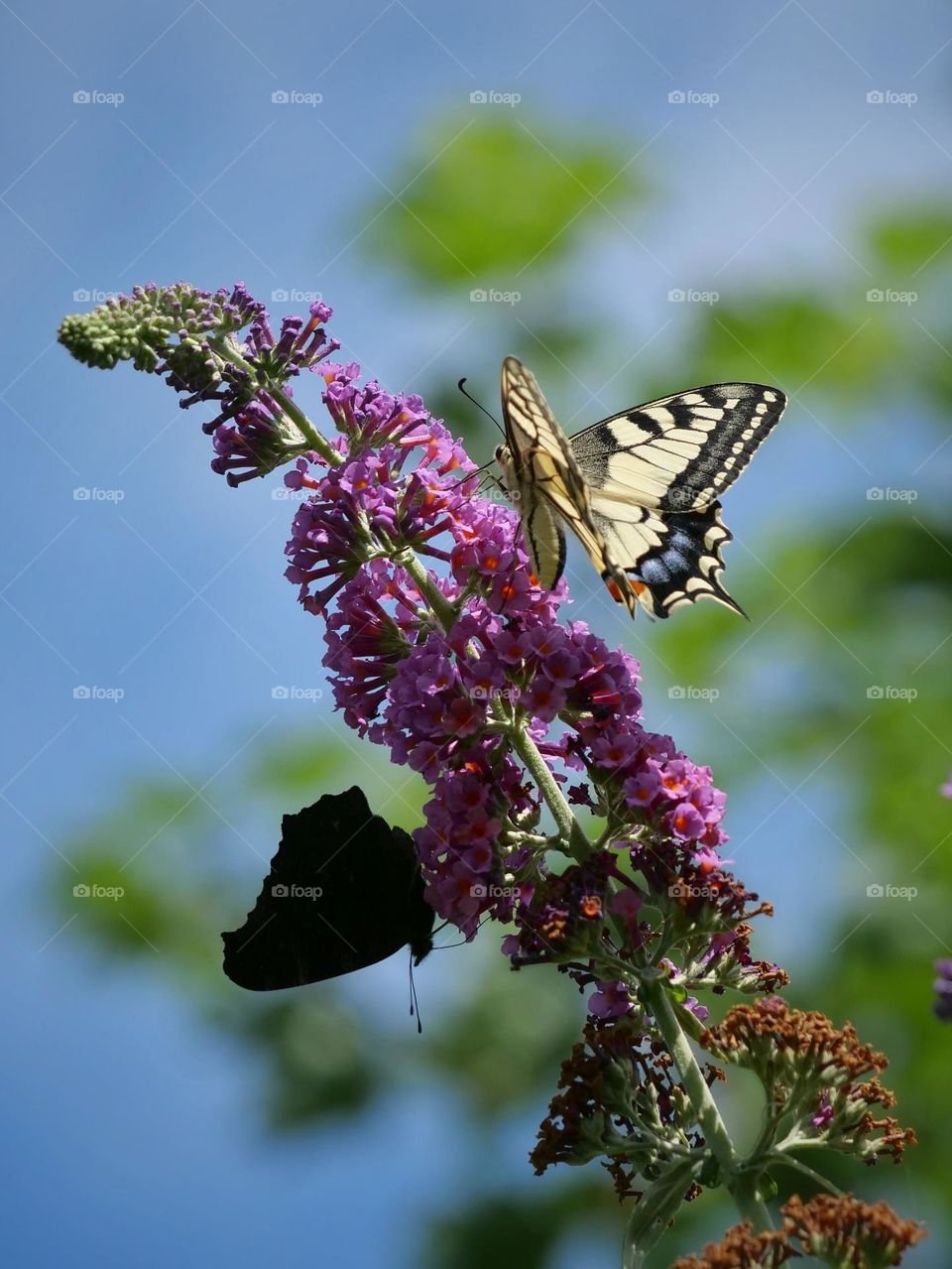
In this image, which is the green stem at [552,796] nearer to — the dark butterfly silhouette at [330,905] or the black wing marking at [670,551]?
the dark butterfly silhouette at [330,905]

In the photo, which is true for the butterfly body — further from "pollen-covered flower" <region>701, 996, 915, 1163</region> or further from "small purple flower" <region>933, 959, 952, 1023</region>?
→ "small purple flower" <region>933, 959, 952, 1023</region>

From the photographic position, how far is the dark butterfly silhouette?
3283mm

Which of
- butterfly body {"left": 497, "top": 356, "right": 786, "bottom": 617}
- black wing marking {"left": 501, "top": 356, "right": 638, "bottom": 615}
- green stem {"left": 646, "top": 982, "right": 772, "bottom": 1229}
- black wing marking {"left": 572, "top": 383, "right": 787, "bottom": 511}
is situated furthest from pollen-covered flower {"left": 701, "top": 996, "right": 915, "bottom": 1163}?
black wing marking {"left": 572, "top": 383, "right": 787, "bottom": 511}

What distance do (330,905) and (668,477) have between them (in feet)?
5.30

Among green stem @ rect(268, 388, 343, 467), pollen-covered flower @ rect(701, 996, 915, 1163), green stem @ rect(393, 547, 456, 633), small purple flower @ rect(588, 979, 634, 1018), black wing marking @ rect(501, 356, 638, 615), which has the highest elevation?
black wing marking @ rect(501, 356, 638, 615)

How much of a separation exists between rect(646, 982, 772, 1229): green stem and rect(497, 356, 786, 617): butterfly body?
1.09m

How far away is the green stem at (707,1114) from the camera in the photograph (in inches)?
89.9

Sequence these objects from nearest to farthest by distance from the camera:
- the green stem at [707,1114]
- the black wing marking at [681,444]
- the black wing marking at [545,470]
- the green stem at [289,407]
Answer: the green stem at [707,1114] → the black wing marking at [545,470] → the green stem at [289,407] → the black wing marking at [681,444]

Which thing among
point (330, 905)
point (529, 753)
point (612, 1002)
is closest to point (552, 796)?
point (529, 753)

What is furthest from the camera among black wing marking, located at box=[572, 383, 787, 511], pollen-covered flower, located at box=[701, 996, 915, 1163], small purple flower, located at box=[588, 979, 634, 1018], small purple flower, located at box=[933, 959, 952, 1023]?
black wing marking, located at box=[572, 383, 787, 511]

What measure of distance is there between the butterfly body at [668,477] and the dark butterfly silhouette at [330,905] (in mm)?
1002

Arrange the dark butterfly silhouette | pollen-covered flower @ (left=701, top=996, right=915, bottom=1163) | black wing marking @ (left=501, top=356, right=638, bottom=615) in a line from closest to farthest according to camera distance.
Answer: pollen-covered flower @ (left=701, top=996, right=915, bottom=1163) < black wing marking @ (left=501, top=356, right=638, bottom=615) < the dark butterfly silhouette

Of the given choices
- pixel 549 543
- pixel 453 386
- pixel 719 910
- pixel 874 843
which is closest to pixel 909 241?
pixel 453 386

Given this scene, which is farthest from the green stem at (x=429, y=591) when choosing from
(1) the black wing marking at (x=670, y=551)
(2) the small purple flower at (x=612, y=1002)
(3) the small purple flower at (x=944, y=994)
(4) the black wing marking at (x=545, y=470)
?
(3) the small purple flower at (x=944, y=994)
